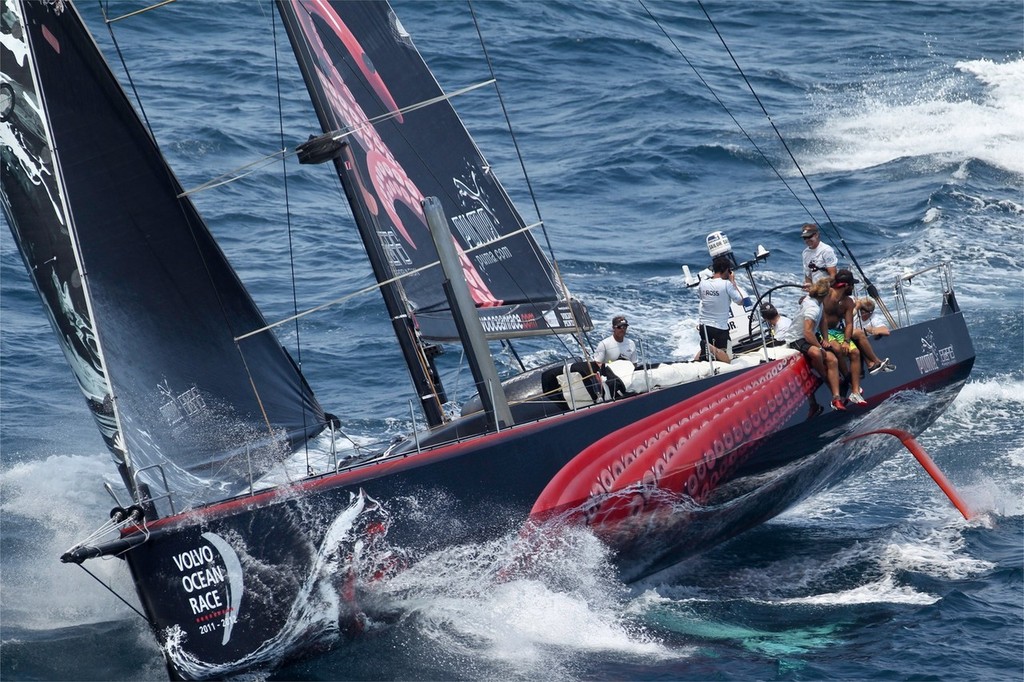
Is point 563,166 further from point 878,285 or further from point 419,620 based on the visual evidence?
point 419,620

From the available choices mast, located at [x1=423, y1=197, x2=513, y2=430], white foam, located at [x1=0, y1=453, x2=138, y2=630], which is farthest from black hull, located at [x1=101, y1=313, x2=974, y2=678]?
white foam, located at [x1=0, y1=453, x2=138, y2=630]

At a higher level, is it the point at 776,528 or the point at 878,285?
the point at 878,285

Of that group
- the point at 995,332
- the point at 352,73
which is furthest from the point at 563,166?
the point at 352,73

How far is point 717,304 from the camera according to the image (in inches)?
483

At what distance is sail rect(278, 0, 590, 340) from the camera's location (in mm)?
11789

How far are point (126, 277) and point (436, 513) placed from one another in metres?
3.37

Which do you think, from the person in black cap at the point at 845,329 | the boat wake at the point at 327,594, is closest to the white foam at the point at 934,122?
the person in black cap at the point at 845,329

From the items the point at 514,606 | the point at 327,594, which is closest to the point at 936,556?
the point at 514,606

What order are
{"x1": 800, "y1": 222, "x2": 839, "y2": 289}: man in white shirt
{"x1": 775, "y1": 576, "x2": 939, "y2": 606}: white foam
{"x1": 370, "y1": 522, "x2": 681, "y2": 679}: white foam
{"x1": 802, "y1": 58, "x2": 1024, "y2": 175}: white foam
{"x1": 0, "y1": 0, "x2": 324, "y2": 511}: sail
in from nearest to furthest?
{"x1": 370, "y1": 522, "x2": 681, "y2": 679}: white foam → {"x1": 0, "y1": 0, "x2": 324, "y2": 511}: sail → {"x1": 775, "y1": 576, "x2": 939, "y2": 606}: white foam → {"x1": 800, "y1": 222, "x2": 839, "y2": 289}: man in white shirt → {"x1": 802, "y1": 58, "x2": 1024, "y2": 175}: white foam

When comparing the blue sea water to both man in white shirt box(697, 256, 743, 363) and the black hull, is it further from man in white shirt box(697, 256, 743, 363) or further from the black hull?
man in white shirt box(697, 256, 743, 363)

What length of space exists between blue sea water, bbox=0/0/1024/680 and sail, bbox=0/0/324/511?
72.8 inches

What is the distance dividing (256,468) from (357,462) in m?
1.09

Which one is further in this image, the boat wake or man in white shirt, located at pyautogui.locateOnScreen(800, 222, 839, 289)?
man in white shirt, located at pyautogui.locateOnScreen(800, 222, 839, 289)

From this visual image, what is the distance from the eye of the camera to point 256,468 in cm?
1148
